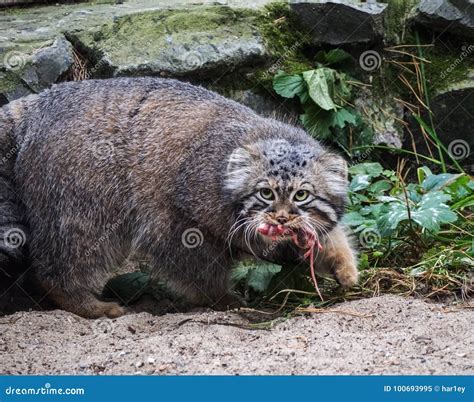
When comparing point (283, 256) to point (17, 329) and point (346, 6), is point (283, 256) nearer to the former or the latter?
point (17, 329)

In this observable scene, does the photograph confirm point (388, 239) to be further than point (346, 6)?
No

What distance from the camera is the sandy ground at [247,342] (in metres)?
4.51

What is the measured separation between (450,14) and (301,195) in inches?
124

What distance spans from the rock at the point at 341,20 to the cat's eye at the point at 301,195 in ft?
8.66

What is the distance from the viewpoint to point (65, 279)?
6.27 meters

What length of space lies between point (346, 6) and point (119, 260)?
3.08 m

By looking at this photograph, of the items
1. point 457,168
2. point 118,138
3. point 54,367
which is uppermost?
point 118,138

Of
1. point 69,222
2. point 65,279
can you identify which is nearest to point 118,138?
point 69,222

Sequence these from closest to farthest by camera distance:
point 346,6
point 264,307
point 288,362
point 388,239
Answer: point 288,362 → point 264,307 → point 388,239 → point 346,6

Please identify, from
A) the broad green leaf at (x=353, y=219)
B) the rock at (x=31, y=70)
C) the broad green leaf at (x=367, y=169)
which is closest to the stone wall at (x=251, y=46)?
the rock at (x=31, y=70)

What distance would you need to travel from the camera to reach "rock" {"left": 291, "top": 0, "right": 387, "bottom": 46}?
25.1 feet

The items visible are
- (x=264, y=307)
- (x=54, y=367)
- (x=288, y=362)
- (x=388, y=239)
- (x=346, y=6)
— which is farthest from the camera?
(x=346, y=6)

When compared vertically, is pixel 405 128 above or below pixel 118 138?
below

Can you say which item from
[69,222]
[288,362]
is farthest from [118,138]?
[288,362]
